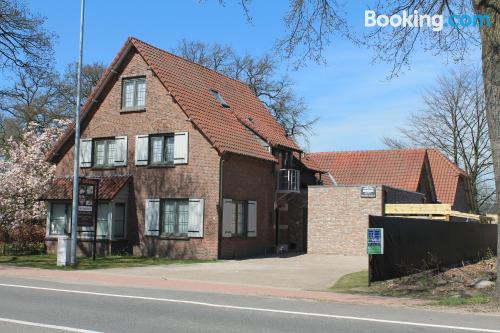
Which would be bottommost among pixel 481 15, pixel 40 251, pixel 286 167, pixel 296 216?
pixel 40 251

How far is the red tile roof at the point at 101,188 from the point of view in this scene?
26297mm

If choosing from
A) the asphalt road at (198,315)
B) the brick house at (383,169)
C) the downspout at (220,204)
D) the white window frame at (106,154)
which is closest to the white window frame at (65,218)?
the white window frame at (106,154)

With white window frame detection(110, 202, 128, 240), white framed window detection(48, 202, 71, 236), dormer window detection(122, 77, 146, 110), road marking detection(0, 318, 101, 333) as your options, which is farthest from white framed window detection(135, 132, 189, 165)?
road marking detection(0, 318, 101, 333)

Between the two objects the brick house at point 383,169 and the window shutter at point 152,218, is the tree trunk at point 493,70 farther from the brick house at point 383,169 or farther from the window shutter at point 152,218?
the brick house at point 383,169

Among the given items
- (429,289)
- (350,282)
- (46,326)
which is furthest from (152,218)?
(46,326)

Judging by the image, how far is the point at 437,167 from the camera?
43812 mm

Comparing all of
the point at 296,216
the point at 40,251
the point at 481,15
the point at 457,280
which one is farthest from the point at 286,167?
the point at 481,15

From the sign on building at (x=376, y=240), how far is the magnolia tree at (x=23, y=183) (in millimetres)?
18623

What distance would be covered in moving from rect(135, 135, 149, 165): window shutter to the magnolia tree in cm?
572

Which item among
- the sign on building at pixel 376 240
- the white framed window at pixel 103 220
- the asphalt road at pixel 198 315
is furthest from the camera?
the white framed window at pixel 103 220

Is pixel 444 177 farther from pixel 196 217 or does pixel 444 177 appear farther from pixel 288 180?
pixel 196 217

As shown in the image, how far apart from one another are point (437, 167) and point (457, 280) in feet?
94.4

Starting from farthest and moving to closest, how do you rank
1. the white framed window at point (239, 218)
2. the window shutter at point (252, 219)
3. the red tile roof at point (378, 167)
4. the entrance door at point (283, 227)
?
the red tile roof at point (378, 167) < the entrance door at point (283, 227) < the window shutter at point (252, 219) < the white framed window at point (239, 218)

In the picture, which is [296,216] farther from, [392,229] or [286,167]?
[392,229]
